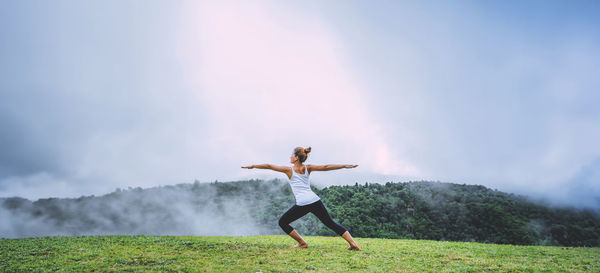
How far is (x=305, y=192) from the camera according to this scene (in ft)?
30.3

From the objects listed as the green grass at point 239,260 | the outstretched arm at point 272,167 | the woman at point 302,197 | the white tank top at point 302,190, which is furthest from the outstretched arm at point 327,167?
the green grass at point 239,260

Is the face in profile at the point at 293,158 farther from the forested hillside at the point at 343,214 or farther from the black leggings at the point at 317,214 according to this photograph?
the forested hillside at the point at 343,214

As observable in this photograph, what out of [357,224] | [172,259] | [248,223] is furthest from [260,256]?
[248,223]

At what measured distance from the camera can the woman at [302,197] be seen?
9.17 m

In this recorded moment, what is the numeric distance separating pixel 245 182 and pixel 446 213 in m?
23.2

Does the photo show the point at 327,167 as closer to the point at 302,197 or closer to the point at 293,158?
the point at 293,158

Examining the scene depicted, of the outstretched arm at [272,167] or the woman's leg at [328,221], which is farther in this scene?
the outstretched arm at [272,167]

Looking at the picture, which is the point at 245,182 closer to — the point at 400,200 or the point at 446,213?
the point at 400,200

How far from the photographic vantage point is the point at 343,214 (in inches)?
1164

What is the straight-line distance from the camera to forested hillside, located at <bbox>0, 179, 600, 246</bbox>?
28.5 m

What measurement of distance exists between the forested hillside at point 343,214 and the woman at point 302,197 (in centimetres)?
1894

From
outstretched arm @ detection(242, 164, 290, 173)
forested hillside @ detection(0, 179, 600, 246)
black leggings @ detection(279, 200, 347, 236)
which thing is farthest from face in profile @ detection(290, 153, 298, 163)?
forested hillside @ detection(0, 179, 600, 246)

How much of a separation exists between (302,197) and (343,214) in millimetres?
21353

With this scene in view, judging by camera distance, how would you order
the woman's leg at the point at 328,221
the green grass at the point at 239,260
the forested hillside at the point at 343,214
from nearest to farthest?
1. the green grass at the point at 239,260
2. the woman's leg at the point at 328,221
3. the forested hillside at the point at 343,214
